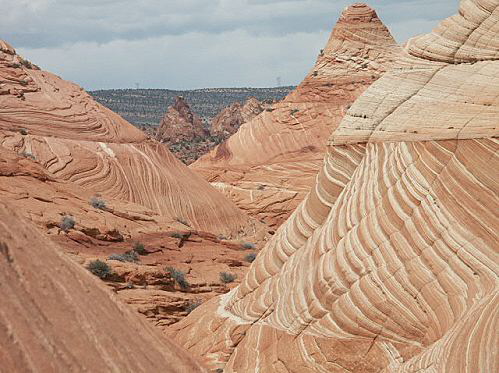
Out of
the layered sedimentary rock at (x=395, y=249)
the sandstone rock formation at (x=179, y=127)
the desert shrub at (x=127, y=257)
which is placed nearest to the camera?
the layered sedimentary rock at (x=395, y=249)

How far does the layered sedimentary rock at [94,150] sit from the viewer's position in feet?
94.4

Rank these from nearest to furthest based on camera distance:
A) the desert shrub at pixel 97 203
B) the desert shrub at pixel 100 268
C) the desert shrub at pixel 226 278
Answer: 1. the desert shrub at pixel 100 268
2. the desert shrub at pixel 226 278
3. the desert shrub at pixel 97 203

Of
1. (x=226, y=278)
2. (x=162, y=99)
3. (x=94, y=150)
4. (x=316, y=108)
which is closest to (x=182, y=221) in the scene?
(x=94, y=150)

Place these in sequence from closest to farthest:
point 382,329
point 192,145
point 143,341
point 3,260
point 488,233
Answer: point 3,260, point 143,341, point 488,233, point 382,329, point 192,145

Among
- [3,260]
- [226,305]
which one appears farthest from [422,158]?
[3,260]

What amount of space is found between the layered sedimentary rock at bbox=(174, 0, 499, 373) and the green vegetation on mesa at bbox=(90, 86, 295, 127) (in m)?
108

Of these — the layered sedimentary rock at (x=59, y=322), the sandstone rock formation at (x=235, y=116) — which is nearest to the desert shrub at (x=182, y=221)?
the layered sedimentary rock at (x=59, y=322)

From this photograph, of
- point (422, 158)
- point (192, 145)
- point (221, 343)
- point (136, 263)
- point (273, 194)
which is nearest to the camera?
point (422, 158)

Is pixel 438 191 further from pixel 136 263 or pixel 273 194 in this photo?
pixel 273 194

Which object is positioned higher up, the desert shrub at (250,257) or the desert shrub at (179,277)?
the desert shrub at (179,277)

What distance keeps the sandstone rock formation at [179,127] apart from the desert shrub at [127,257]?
65.1m

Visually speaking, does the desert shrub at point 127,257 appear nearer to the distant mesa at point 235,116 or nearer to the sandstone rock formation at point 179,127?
the sandstone rock formation at point 179,127

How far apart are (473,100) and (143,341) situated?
9.54 metres

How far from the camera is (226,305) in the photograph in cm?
1602
